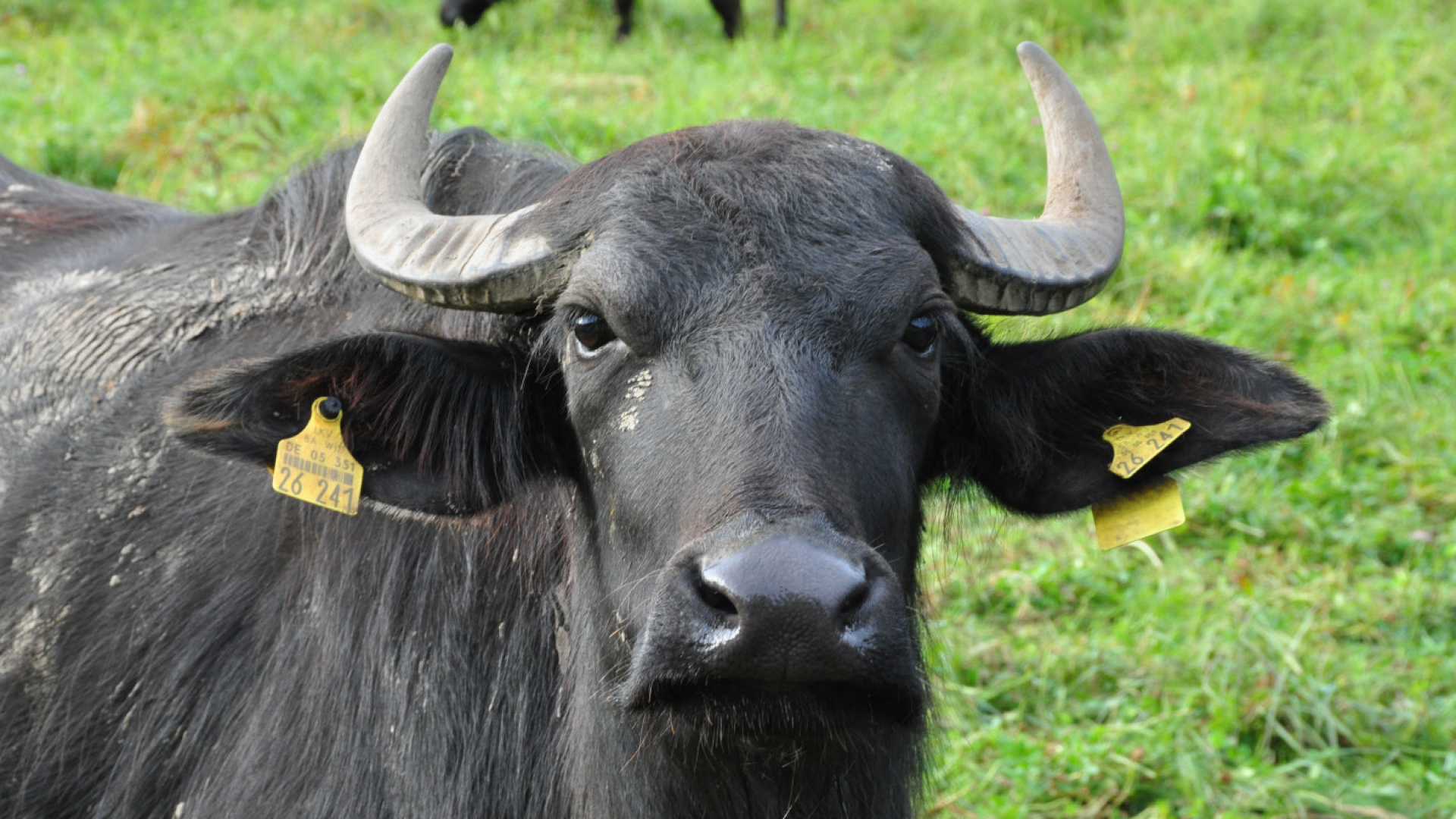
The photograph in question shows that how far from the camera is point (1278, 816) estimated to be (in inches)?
171

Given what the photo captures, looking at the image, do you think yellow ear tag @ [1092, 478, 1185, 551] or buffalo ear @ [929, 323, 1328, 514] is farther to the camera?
yellow ear tag @ [1092, 478, 1185, 551]

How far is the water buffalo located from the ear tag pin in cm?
5

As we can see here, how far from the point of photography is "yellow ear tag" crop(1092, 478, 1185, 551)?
129 inches

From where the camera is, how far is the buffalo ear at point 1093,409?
3.13 m

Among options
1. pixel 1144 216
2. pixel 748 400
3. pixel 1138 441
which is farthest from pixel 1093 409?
pixel 1144 216

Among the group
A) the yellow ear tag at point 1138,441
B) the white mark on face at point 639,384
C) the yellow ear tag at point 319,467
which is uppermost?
the white mark on face at point 639,384

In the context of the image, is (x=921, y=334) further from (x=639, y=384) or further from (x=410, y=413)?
(x=410, y=413)

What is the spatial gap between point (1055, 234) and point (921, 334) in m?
0.53

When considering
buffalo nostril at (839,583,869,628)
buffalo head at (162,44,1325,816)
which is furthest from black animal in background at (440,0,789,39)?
buffalo nostril at (839,583,869,628)

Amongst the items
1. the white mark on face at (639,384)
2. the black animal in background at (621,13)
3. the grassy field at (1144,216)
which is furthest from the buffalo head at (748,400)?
the black animal in background at (621,13)

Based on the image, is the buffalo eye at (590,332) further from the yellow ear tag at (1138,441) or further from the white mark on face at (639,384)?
the yellow ear tag at (1138,441)

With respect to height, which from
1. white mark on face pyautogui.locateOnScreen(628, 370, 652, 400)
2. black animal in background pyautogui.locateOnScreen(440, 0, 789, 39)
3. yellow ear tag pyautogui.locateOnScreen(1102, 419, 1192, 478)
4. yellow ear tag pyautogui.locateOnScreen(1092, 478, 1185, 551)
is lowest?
black animal in background pyautogui.locateOnScreen(440, 0, 789, 39)

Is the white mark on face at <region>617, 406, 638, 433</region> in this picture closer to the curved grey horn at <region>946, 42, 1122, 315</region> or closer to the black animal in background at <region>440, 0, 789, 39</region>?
the curved grey horn at <region>946, 42, 1122, 315</region>

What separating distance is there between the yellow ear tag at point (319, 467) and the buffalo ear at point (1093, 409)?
134cm
